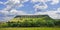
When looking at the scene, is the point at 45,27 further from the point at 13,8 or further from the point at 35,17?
the point at 13,8

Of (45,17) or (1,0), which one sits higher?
(1,0)

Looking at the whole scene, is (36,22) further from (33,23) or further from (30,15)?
(30,15)

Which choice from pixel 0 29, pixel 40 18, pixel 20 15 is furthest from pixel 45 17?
pixel 0 29

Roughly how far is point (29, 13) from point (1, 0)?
22.4 inches

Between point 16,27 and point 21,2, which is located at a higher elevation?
point 21,2

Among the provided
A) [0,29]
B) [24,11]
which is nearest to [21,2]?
[24,11]

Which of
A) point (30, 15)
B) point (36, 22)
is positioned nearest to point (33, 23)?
point (36, 22)

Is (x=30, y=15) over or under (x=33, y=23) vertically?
over

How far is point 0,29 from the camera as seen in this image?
587cm

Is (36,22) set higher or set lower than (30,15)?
lower

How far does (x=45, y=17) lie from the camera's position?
585 centimetres

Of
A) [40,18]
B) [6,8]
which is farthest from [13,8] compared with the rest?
[40,18]

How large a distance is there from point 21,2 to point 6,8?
0.98 feet

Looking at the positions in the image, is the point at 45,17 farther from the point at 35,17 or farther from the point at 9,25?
the point at 9,25
